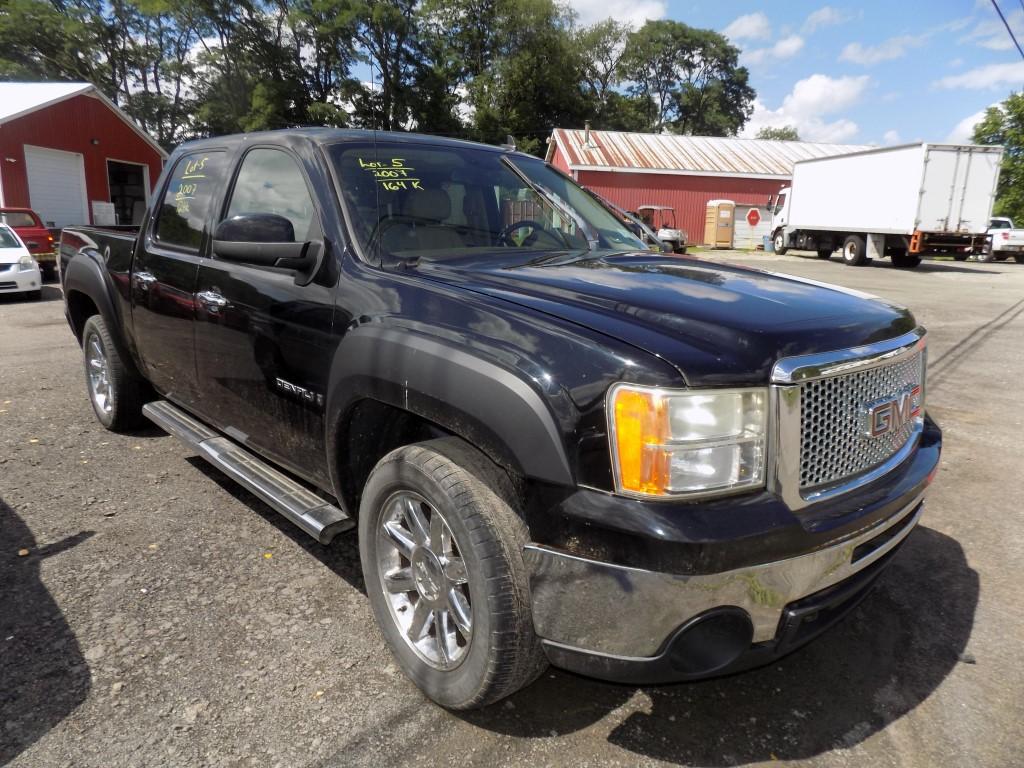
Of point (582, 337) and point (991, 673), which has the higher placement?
point (582, 337)

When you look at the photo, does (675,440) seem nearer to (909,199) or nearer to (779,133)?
(909,199)

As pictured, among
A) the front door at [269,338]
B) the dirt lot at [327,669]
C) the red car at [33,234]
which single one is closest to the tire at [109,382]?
the dirt lot at [327,669]

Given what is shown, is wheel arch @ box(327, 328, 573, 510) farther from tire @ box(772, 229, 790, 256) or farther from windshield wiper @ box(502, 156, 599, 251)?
tire @ box(772, 229, 790, 256)

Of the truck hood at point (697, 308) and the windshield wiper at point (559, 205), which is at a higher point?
the windshield wiper at point (559, 205)

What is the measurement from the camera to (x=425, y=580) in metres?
2.37

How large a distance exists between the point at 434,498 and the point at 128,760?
1.16 m

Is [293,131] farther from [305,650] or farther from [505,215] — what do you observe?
[305,650]

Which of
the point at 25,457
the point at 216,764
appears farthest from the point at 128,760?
the point at 25,457

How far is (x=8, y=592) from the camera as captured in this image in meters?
2.98

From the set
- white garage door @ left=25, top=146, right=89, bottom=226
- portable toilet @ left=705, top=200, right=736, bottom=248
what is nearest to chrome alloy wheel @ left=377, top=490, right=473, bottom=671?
white garage door @ left=25, top=146, right=89, bottom=226

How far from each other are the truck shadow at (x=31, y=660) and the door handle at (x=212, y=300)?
1330 mm

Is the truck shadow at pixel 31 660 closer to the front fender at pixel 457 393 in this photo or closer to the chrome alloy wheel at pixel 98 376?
the front fender at pixel 457 393

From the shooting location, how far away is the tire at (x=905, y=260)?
75.2 ft

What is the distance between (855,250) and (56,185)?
84.3ft
